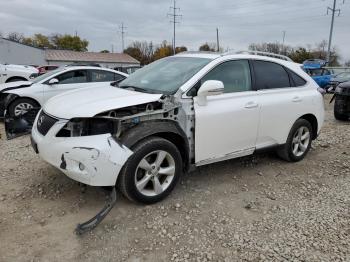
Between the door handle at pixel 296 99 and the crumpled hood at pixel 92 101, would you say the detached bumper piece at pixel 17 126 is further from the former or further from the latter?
the door handle at pixel 296 99

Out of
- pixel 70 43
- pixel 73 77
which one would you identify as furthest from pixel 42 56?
pixel 73 77

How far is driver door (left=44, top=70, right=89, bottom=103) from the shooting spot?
794 cm

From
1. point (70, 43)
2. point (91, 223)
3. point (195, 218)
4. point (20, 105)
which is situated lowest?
point (195, 218)

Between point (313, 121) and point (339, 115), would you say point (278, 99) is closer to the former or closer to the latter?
point (313, 121)

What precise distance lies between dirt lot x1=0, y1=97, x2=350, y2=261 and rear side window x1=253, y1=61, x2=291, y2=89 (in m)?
1.29

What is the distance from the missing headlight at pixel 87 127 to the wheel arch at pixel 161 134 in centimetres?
20

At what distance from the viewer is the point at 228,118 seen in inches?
157

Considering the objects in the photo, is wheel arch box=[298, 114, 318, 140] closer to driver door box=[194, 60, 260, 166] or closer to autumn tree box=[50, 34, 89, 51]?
driver door box=[194, 60, 260, 166]

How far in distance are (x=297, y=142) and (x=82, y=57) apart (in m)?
55.4

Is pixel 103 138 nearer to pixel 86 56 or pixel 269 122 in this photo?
pixel 269 122

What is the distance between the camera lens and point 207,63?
4.04 meters

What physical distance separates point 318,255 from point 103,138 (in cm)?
229

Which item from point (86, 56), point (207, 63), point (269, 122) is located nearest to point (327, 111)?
point (269, 122)

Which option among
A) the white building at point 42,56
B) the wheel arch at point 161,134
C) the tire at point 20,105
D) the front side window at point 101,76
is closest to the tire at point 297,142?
the wheel arch at point 161,134
